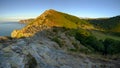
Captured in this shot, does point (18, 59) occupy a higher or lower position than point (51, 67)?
higher

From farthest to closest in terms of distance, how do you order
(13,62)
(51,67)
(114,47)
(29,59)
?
(114,47) < (51,67) < (29,59) < (13,62)

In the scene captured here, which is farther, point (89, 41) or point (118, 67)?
point (89, 41)

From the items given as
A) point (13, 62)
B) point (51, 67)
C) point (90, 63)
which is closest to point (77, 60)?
point (90, 63)

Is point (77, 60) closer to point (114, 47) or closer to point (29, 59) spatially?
point (29, 59)

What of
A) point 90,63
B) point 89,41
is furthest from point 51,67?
point 89,41

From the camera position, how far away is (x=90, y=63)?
944 inches

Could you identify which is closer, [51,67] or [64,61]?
[51,67]

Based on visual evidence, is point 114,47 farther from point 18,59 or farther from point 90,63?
point 18,59

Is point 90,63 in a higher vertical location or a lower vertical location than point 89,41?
higher

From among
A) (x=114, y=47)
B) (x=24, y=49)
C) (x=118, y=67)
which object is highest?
(x=24, y=49)

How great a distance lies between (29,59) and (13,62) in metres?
1.88

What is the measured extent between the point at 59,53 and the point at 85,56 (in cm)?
389

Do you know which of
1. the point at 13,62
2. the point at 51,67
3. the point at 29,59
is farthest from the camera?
the point at 51,67

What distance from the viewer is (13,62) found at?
17.3 meters
